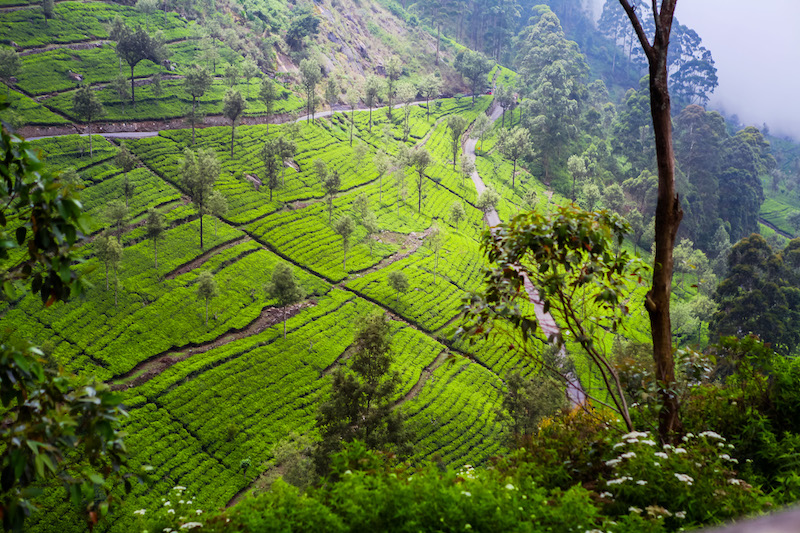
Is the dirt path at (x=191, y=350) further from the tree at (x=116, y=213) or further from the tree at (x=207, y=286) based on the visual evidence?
the tree at (x=116, y=213)

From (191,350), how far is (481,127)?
6378 cm

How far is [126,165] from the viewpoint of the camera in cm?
4566

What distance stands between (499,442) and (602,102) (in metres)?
104

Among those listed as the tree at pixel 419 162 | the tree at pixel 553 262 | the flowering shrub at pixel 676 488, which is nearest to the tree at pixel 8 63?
the tree at pixel 419 162

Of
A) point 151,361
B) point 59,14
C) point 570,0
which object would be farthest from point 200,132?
point 570,0

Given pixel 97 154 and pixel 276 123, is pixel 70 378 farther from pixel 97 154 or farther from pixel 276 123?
pixel 276 123

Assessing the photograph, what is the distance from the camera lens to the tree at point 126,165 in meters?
42.7

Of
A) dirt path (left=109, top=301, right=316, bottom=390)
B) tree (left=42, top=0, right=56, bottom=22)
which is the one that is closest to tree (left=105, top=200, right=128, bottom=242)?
dirt path (left=109, top=301, right=316, bottom=390)

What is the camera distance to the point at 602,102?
117 meters

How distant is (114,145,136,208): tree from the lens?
4269 cm

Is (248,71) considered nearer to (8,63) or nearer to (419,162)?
(8,63)

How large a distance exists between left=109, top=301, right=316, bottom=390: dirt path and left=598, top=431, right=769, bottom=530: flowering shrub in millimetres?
32481

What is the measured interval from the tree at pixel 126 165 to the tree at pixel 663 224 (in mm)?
44648

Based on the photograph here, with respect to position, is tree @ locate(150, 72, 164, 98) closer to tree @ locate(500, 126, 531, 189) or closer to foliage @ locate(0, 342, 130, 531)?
tree @ locate(500, 126, 531, 189)
